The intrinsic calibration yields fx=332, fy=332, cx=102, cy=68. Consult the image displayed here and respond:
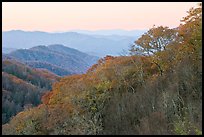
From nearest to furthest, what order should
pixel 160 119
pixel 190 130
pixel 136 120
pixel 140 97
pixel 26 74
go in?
pixel 190 130 → pixel 160 119 → pixel 136 120 → pixel 140 97 → pixel 26 74

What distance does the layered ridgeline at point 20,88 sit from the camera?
300ft

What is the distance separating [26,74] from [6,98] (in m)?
27.5

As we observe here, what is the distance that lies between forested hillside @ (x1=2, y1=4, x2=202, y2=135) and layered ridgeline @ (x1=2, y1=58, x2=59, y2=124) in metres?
51.8

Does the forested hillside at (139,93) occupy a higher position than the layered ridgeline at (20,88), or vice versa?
the forested hillside at (139,93)

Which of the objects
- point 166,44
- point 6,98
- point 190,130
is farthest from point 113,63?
point 6,98

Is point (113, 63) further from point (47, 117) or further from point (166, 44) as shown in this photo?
point (47, 117)

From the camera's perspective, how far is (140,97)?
2750 cm

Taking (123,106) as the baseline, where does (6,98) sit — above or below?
below

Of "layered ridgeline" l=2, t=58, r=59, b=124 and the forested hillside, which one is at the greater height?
the forested hillside

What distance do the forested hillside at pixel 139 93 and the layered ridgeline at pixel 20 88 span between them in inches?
2039

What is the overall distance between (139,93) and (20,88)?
84355mm

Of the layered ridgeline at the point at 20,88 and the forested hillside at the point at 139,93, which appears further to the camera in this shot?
the layered ridgeline at the point at 20,88

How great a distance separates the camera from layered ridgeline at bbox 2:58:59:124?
300 feet

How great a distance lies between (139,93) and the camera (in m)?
28.7
